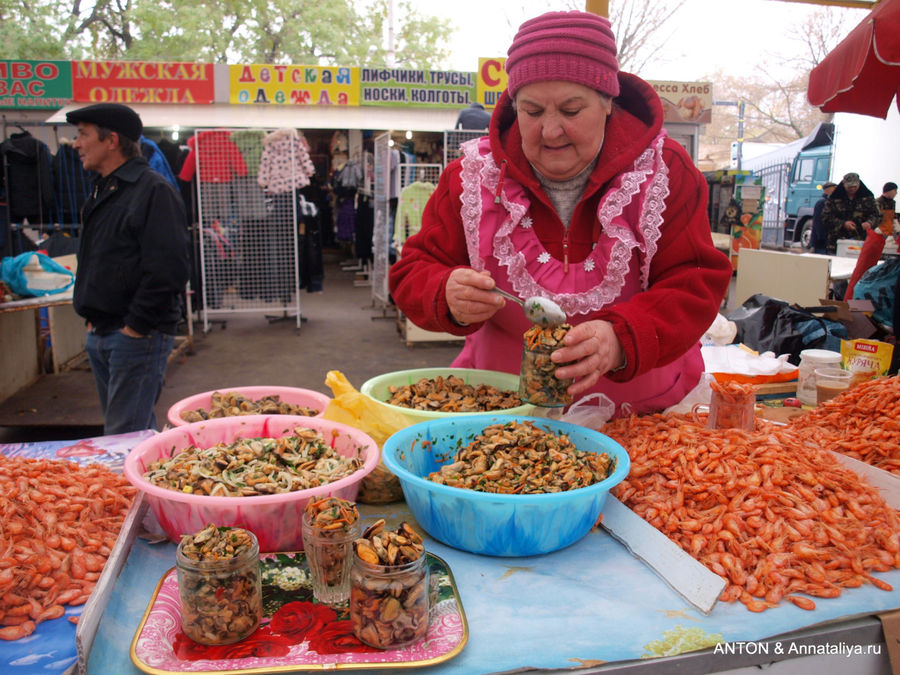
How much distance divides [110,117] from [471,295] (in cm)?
269

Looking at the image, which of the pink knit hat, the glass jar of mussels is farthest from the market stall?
the pink knit hat

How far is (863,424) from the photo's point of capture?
6.51 ft

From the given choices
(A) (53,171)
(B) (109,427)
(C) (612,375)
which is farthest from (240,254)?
(C) (612,375)

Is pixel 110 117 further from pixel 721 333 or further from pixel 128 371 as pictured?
pixel 721 333

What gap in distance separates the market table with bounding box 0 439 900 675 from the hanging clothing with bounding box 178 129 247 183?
718 centimetres

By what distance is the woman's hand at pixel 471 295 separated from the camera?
5.66 ft

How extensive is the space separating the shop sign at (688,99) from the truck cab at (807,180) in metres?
7.11

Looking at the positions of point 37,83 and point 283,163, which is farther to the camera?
point 37,83

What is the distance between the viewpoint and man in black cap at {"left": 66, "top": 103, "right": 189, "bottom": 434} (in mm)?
3383

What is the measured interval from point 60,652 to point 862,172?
19.4m

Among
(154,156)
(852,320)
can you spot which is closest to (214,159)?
(154,156)

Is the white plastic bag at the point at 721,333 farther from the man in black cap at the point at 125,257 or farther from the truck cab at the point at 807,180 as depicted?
the truck cab at the point at 807,180

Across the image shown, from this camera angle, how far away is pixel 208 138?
7758mm

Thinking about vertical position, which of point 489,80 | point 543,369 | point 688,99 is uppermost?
point 489,80
